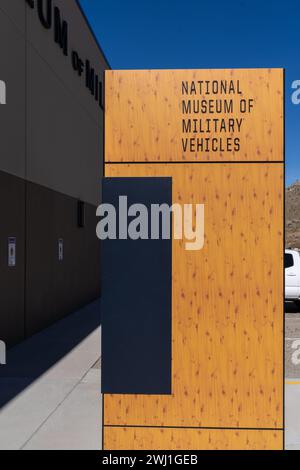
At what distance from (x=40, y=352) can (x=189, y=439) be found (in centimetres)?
558

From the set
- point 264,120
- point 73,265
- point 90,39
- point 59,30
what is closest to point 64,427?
point 264,120

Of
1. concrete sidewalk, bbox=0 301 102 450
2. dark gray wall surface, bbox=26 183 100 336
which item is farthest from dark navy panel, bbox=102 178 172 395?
dark gray wall surface, bbox=26 183 100 336

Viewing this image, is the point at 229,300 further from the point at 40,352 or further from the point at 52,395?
the point at 40,352

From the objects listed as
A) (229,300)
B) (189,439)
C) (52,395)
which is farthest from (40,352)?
(229,300)

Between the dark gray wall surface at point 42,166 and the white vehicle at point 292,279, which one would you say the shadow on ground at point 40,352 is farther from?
the white vehicle at point 292,279

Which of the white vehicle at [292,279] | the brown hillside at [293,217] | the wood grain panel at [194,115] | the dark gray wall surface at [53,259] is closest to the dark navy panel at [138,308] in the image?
the wood grain panel at [194,115]

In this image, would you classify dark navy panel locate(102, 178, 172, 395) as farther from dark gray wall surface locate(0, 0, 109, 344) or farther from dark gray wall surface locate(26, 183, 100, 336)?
dark gray wall surface locate(26, 183, 100, 336)

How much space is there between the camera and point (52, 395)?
6961 millimetres

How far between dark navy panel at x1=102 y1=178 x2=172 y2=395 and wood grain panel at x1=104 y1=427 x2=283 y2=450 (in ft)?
1.42

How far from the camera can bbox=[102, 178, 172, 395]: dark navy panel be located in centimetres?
465

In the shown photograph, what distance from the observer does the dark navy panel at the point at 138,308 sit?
465 centimetres

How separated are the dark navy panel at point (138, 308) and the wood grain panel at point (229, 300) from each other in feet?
0.31

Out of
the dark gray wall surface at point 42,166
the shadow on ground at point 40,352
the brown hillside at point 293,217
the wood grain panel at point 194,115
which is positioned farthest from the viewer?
the brown hillside at point 293,217

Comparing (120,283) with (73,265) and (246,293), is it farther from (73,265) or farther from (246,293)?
(73,265)
